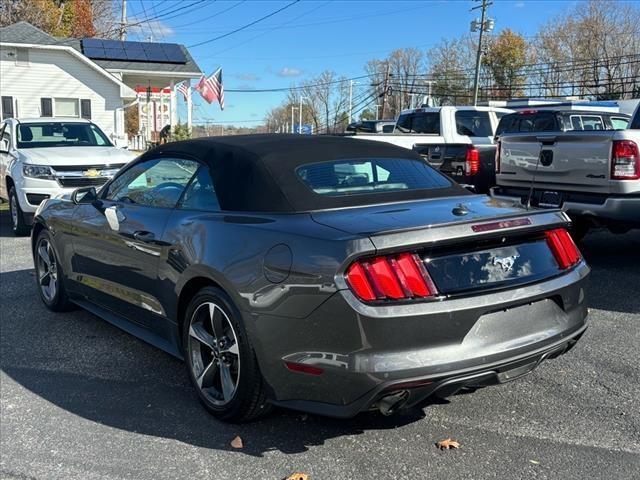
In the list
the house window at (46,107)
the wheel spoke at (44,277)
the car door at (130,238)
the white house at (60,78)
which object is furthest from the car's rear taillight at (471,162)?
the house window at (46,107)

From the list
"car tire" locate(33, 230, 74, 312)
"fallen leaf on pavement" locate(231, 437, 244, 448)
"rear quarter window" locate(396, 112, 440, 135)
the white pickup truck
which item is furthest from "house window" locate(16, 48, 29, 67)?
"fallen leaf on pavement" locate(231, 437, 244, 448)

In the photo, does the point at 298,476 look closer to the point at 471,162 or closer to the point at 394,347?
the point at 394,347

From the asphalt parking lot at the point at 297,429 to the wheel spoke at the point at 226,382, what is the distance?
7.8 inches

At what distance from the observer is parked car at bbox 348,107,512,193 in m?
9.55

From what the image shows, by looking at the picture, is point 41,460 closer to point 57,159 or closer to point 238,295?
point 238,295

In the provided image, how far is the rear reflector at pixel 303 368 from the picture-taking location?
2926 millimetres

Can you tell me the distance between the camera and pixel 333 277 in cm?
283

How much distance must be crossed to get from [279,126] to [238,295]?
9590cm

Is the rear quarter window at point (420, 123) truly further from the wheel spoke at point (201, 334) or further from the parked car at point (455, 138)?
the wheel spoke at point (201, 334)

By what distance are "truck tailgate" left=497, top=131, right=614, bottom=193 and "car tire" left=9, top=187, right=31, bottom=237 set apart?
7122 mm

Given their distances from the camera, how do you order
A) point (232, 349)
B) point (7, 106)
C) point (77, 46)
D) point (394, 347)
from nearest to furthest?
1. point (394, 347)
2. point (232, 349)
3. point (7, 106)
4. point (77, 46)

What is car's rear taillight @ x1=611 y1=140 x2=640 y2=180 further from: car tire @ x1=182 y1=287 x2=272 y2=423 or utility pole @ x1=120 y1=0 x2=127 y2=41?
utility pole @ x1=120 y1=0 x2=127 y2=41

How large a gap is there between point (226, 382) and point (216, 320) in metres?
0.35

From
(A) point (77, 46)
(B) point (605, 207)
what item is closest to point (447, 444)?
(B) point (605, 207)
